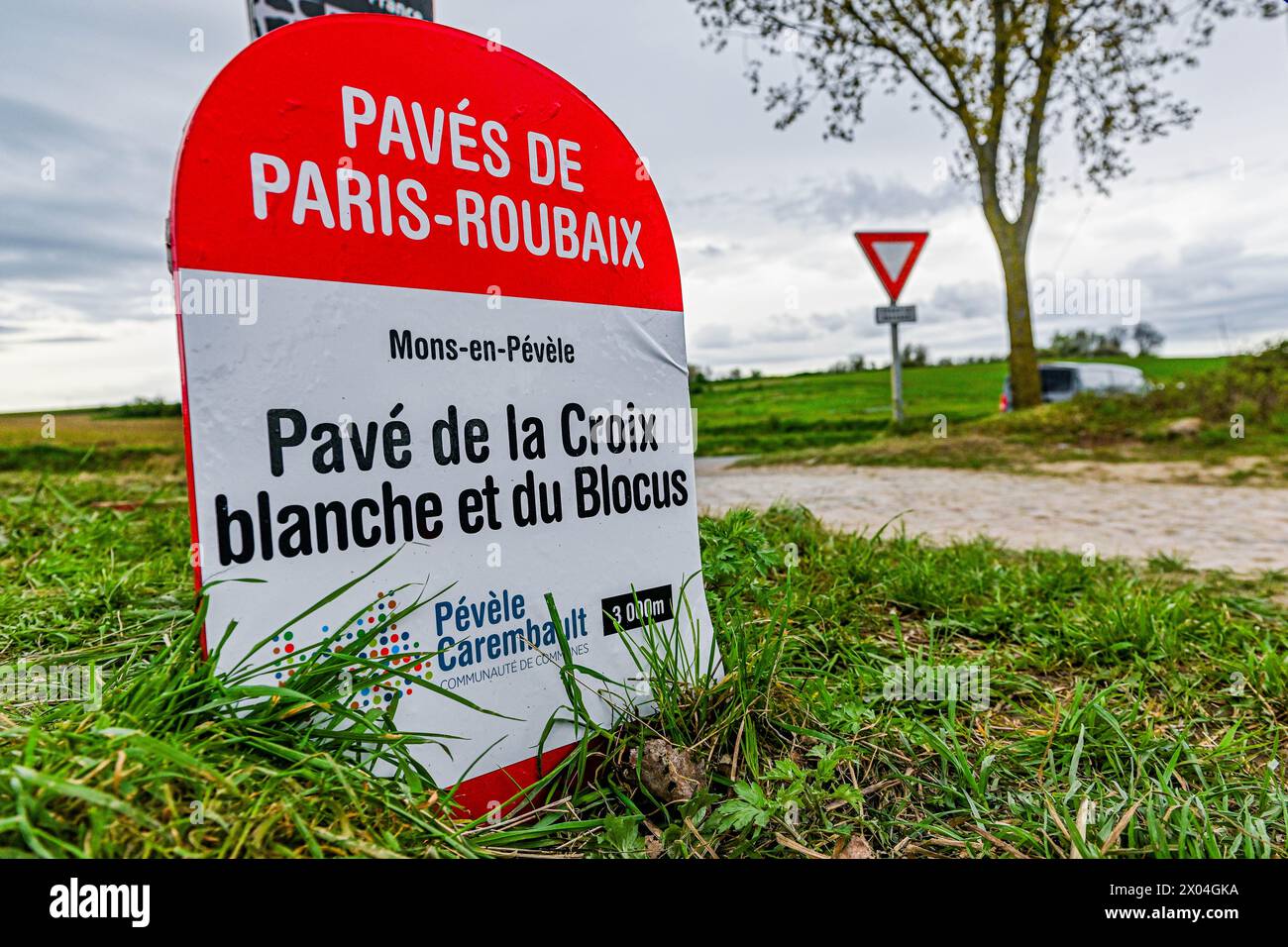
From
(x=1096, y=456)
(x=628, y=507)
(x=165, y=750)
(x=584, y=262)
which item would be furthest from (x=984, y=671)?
(x=1096, y=456)

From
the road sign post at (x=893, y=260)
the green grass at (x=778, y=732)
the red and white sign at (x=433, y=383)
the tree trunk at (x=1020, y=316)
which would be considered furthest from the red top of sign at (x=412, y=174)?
the tree trunk at (x=1020, y=316)

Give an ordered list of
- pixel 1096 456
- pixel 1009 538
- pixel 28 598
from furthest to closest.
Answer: pixel 1096 456 < pixel 1009 538 < pixel 28 598

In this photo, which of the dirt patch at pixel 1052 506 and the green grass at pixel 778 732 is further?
the dirt patch at pixel 1052 506

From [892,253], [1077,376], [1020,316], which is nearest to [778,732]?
[892,253]

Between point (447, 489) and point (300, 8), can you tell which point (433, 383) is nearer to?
point (447, 489)

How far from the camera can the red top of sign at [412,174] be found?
165 centimetres

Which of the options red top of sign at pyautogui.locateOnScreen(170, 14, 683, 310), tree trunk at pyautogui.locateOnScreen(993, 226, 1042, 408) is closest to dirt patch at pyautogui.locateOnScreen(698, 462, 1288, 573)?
red top of sign at pyautogui.locateOnScreen(170, 14, 683, 310)

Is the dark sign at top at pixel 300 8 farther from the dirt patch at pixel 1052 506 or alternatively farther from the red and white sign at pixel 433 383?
the dirt patch at pixel 1052 506

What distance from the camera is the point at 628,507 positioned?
7.44ft
